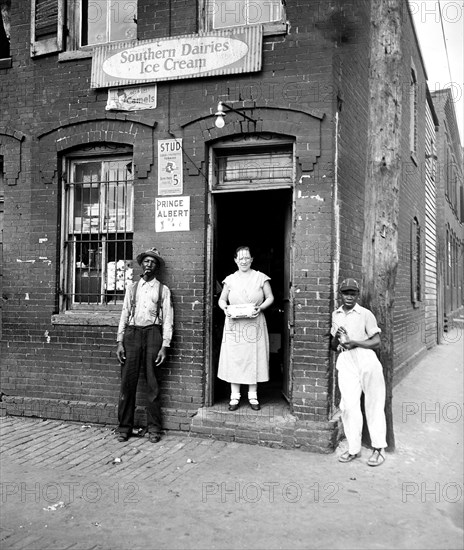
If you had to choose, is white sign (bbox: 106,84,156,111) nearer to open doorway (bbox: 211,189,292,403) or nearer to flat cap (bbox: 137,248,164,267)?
flat cap (bbox: 137,248,164,267)

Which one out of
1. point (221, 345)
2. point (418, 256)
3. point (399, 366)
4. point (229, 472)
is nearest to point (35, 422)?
point (221, 345)

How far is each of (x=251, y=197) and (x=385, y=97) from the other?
11.8 ft

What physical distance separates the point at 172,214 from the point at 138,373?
6.78ft

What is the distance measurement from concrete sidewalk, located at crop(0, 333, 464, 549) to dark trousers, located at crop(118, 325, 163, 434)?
303 millimetres

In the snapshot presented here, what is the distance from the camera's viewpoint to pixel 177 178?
7328 mm

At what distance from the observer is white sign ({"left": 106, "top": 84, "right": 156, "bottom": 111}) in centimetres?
752

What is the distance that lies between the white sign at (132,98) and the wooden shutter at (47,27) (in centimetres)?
121

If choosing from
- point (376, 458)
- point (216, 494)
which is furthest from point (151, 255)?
point (376, 458)

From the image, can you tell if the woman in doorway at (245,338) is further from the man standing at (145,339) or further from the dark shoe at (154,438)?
the dark shoe at (154,438)

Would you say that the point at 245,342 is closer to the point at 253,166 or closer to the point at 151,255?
the point at 151,255

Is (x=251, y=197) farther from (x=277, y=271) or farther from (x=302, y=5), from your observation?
(x=302, y=5)

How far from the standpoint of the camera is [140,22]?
302 inches

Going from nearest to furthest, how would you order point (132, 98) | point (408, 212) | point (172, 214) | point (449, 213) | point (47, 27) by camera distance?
point (172, 214) → point (132, 98) → point (47, 27) → point (408, 212) → point (449, 213)

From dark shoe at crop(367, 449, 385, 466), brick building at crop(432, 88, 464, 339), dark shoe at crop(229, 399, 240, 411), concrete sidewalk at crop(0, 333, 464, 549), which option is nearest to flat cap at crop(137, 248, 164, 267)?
dark shoe at crop(229, 399, 240, 411)
